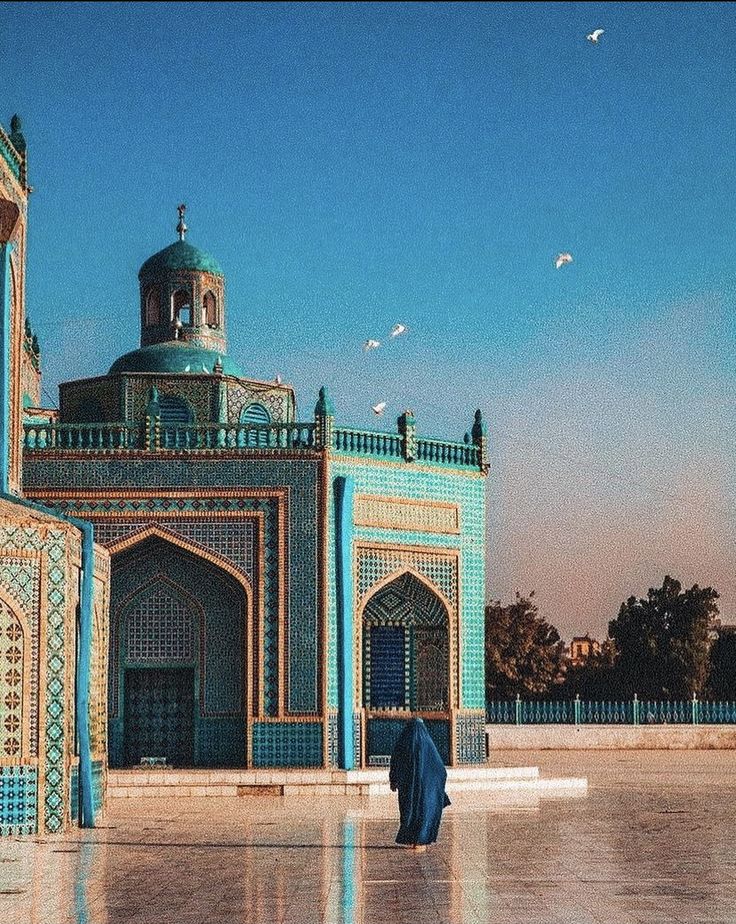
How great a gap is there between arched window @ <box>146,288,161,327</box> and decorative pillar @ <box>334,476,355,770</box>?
549 centimetres

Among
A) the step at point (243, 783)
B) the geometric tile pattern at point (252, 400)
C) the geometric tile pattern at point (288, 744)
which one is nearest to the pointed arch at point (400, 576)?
the geometric tile pattern at point (288, 744)

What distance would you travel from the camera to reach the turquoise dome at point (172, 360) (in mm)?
26109

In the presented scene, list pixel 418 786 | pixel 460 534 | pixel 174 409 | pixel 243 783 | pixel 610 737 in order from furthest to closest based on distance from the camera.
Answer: pixel 610 737, pixel 174 409, pixel 460 534, pixel 243 783, pixel 418 786

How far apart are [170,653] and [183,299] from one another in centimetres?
647

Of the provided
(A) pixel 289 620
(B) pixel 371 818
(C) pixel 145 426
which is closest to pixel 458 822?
(B) pixel 371 818

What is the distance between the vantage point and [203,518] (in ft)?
75.8

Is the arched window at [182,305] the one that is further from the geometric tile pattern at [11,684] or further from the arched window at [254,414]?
the geometric tile pattern at [11,684]

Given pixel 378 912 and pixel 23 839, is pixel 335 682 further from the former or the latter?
pixel 378 912

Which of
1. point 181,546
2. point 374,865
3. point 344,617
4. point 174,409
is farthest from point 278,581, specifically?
point 374,865

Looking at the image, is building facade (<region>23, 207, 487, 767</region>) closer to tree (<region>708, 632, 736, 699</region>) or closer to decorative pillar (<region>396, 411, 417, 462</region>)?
decorative pillar (<region>396, 411, 417, 462</region>)

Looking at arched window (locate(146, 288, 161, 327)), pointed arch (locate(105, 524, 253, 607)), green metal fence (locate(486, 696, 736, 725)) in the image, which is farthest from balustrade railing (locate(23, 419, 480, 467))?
green metal fence (locate(486, 696, 736, 725))

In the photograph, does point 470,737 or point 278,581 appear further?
point 470,737

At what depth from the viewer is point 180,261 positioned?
2705 centimetres

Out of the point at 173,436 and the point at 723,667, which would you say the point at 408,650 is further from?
the point at 723,667
